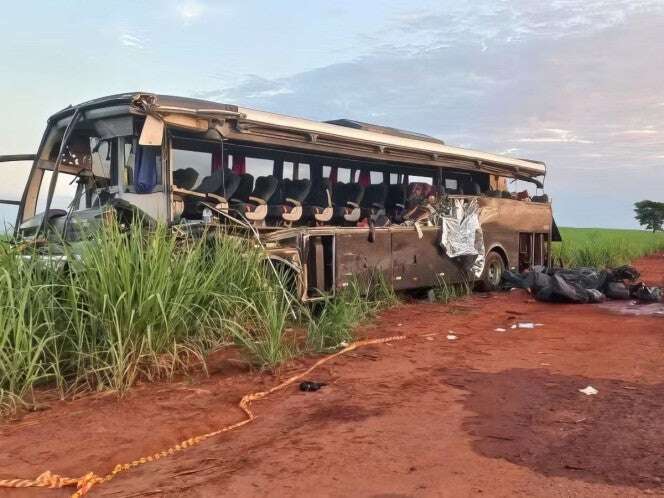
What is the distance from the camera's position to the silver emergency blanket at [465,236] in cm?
1168

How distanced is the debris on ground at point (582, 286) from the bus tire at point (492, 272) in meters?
0.22

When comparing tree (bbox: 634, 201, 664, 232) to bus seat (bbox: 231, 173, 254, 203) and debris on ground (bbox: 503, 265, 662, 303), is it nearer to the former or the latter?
debris on ground (bbox: 503, 265, 662, 303)

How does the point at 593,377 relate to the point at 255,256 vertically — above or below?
below

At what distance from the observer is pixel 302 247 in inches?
343

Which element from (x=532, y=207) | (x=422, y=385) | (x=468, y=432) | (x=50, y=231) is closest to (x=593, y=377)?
(x=422, y=385)

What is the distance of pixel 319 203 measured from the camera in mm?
10312

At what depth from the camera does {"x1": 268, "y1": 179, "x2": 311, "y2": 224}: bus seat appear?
9.29 m

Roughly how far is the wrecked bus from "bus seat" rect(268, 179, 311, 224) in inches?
0.7

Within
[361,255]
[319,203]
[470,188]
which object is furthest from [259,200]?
[470,188]

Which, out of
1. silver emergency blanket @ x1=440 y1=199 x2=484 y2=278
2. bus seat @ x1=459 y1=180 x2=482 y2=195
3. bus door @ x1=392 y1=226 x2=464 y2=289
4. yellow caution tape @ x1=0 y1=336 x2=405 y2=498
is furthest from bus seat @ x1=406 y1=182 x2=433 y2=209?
yellow caution tape @ x1=0 y1=336 x2=405 y2=498

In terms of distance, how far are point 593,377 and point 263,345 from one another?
3.05 metres

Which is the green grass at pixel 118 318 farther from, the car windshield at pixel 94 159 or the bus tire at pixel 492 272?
the bus tire at pixel 492 272

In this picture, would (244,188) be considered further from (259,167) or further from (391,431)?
(391,431)

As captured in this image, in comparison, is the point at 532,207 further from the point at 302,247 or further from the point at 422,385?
the point at 422,385
